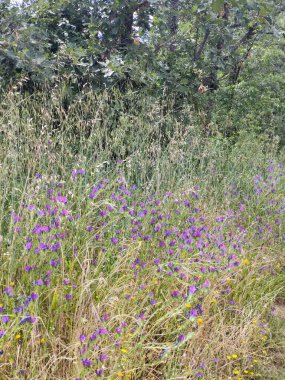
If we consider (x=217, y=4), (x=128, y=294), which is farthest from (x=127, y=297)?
(x=217, y=4)

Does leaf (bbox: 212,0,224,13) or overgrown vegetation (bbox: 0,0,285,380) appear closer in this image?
overgrown vegetation (bbox: 0,0,285,380)

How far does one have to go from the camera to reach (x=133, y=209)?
288 centimetres

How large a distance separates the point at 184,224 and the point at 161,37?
8.03 ft

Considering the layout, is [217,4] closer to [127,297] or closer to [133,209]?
[133,209]

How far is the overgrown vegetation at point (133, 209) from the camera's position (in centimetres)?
211

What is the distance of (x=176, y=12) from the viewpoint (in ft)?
14.5

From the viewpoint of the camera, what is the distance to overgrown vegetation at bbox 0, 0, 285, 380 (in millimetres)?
2113

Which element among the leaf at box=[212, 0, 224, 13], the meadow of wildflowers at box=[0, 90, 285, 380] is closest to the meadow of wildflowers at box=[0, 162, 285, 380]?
the meadow of wildflowers at box=[0, 90, 285, 380]

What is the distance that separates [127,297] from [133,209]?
717 millimetres

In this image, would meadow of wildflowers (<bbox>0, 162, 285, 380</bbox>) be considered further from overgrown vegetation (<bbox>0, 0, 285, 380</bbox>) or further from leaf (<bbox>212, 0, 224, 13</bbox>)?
leaf (<bbox>212, 0, 224, 13</bbox>)

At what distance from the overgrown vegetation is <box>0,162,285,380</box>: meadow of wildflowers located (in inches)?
0.6

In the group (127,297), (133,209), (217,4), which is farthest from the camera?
(217,4)

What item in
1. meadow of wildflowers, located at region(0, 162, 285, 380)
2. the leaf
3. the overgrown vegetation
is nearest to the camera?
meadow of wildflowers, located at region(0, 162, 285, 380)

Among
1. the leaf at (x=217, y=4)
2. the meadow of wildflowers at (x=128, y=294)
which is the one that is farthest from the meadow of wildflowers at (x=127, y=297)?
the leaf at (x=217, y=4)
